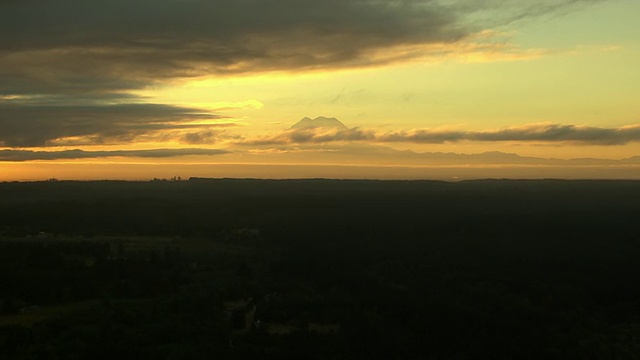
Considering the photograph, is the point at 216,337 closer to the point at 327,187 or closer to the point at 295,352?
the point at 295,352

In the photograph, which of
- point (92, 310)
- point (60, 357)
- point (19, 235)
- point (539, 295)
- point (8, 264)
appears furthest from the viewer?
point (19, 235)

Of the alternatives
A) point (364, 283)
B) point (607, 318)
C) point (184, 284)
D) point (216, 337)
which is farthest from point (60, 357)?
point (607, 318)

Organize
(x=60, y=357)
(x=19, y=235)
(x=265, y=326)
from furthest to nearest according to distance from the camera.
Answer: (x=19, y=235) < (x=265, y=326) < (x=60, y=357)

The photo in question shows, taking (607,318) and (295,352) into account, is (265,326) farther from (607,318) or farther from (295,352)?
(607,318)

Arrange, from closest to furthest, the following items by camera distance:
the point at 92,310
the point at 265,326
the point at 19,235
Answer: the point at 265,326 < the point at 92,310 < the point at 19,235

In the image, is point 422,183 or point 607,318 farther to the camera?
point 422,183

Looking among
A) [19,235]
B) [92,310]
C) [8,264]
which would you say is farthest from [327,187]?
[92,310]
